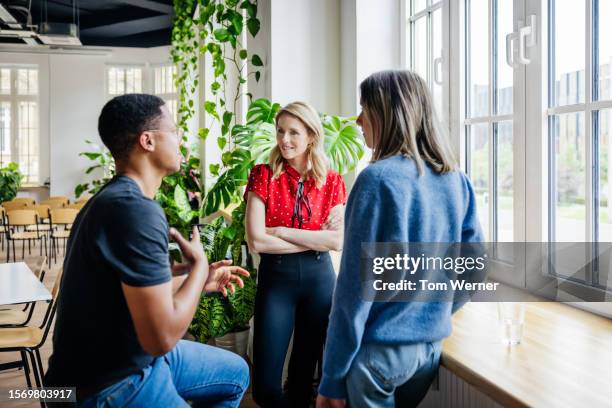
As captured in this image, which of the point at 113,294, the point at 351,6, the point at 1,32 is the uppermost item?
the point at 1,32

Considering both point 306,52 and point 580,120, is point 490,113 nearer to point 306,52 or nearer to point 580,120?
point 580,120

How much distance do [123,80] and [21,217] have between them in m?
6.13

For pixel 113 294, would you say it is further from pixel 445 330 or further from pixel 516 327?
pixel 516 327

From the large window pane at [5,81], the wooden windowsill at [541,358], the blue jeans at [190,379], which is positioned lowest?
the blue jeans at [190,379]

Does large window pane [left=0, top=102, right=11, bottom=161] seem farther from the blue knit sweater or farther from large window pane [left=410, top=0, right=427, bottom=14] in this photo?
the blue knit sweater

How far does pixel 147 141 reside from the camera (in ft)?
5.23

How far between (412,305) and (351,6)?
242 centimetres

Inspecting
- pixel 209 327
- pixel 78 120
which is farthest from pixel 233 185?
pixel 78 120

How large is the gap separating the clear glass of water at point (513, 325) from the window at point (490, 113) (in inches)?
30.9

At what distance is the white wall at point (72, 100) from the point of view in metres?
12.9

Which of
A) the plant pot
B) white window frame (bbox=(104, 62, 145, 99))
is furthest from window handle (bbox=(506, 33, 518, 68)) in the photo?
white window frame (bbox=(104, 62, 145, 99))

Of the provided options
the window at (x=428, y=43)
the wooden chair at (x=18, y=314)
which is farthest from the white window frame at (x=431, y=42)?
the wooden chair at (x=18, y=314)

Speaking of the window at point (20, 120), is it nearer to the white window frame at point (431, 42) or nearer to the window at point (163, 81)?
the window at point (163, 81)

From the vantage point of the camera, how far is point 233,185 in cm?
341
